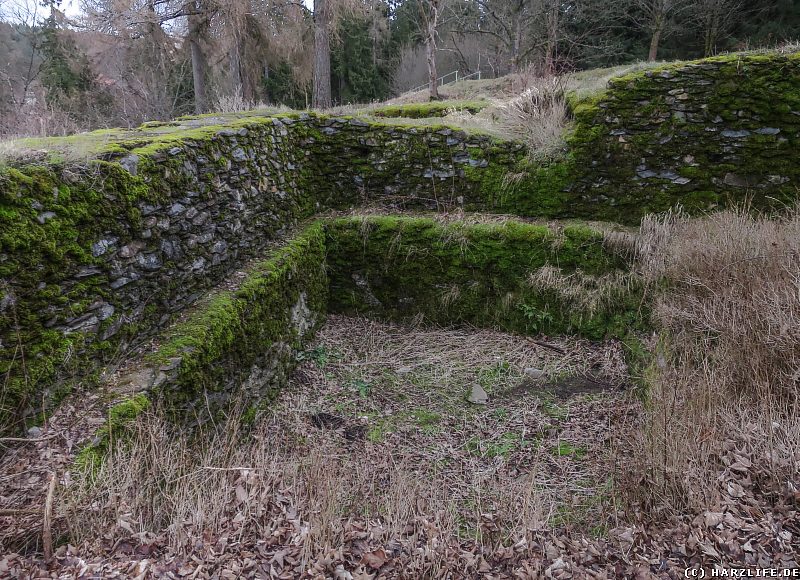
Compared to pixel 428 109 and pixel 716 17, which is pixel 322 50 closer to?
pixel 428 109

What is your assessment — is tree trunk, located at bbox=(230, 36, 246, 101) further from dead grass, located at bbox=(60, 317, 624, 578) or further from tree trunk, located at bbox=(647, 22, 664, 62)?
Result: tree trunk, located at bbox=(647, 22, 664, 62)

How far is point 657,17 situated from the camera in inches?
557

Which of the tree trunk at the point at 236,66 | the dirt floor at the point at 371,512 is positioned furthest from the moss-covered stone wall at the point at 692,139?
the tree trunk at the point at 236,66

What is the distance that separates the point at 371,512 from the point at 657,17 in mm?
17486

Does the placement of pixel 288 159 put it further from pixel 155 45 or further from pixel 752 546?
pixel 155 45

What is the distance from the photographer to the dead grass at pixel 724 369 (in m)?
2.15

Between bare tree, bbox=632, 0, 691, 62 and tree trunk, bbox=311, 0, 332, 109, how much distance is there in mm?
10715

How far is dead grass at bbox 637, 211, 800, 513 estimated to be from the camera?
84.6 inches

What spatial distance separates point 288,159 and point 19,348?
3949 millimetres

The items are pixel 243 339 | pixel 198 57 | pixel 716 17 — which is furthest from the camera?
pixel 716 17

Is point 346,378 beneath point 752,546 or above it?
beneath

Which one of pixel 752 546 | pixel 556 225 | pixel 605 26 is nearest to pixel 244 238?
pixel 556 225

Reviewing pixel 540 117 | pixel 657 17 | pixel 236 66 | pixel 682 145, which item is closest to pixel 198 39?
pixel 236 66

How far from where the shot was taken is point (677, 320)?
12.1 ft
